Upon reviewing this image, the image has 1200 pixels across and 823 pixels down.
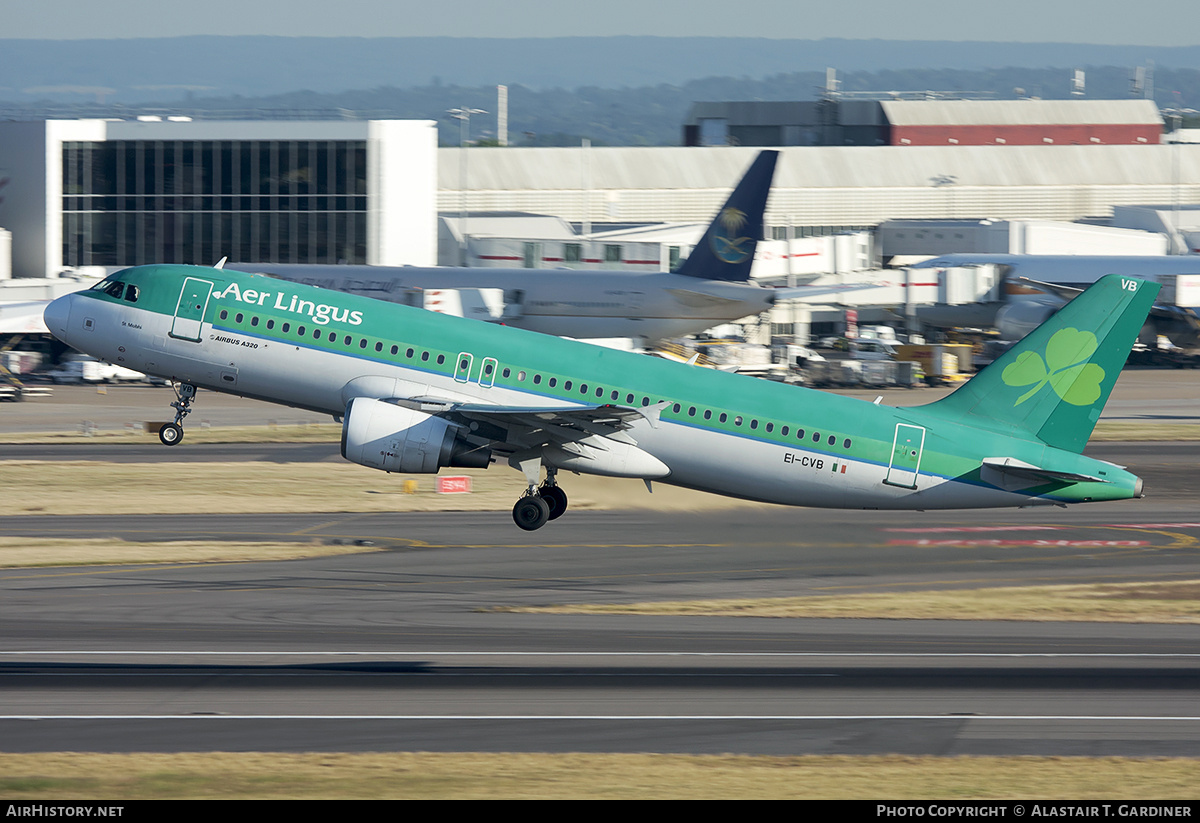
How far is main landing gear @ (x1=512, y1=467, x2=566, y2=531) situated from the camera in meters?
36.9

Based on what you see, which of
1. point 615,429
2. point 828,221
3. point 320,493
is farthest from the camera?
point 828,221

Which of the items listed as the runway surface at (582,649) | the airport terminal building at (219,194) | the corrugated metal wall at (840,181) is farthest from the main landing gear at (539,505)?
the corrugated metal wall at (840,181)

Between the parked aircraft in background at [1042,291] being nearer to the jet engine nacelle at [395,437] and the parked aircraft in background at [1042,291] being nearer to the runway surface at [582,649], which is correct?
the runway surface at [582,649]

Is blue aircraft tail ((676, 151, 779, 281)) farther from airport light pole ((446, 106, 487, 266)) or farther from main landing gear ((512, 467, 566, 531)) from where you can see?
main landing gear ((512, 467, 566, 531))

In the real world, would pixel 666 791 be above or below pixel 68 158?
below

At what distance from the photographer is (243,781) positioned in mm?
21500

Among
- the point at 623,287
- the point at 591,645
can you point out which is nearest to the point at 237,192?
the point at 623,287

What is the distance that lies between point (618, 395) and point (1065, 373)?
12.2 m

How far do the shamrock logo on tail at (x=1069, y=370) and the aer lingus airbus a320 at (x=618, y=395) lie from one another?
4 centimetres

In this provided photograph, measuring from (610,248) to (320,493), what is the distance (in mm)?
56142

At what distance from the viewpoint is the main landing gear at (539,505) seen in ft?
121

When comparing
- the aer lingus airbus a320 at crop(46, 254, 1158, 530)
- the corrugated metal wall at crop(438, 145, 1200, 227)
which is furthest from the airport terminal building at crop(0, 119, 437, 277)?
the aer lingus airbus a320 at crop(46, 254, 1158, 530)

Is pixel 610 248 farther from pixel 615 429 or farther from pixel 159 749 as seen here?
pixel 159 749
